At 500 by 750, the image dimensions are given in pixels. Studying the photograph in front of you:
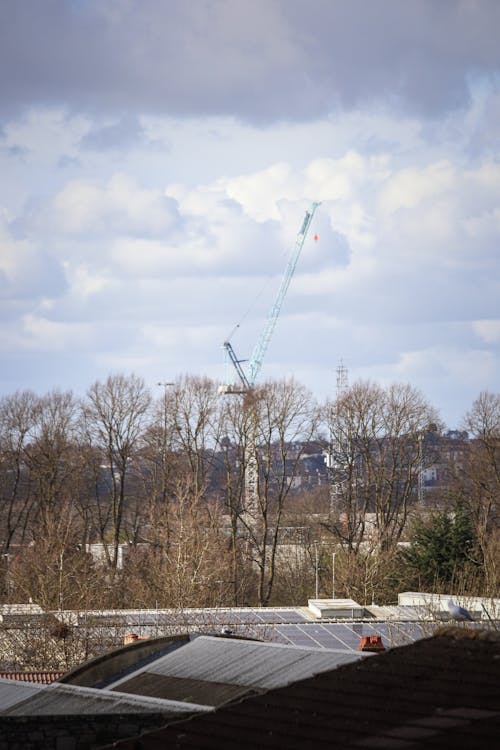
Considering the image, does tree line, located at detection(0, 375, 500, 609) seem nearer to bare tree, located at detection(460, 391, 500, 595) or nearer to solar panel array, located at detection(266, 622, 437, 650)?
bare tree, located at detection(460, 391, 500, 595)

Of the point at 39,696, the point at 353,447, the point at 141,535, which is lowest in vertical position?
the point at 39,696

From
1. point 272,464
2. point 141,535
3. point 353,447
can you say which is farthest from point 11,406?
point 353,447

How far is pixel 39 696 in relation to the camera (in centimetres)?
2005

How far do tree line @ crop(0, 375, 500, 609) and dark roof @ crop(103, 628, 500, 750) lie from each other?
2053 inches

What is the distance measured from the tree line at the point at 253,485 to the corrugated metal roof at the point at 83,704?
44.9 metres

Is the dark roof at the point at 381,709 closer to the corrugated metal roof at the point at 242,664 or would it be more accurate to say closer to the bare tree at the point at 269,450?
the corrugated metal roof at the point at 242,664

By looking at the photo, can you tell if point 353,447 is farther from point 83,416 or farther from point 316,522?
point 83,416

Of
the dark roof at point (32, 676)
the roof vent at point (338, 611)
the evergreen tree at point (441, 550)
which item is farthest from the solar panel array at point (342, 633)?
the evergreen tree at point (441, 550)

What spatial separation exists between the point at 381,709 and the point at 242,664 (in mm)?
8787

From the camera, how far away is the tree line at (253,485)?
221 feet

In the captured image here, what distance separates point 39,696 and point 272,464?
190 feet

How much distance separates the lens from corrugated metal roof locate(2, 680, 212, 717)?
17.7 m

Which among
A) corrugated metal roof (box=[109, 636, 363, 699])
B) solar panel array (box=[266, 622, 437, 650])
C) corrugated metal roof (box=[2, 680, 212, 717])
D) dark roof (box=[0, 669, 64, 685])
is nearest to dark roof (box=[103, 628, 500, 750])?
corrugated metal roof (box=[2, 680, 212, 717])

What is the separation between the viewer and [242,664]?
20.4 m
